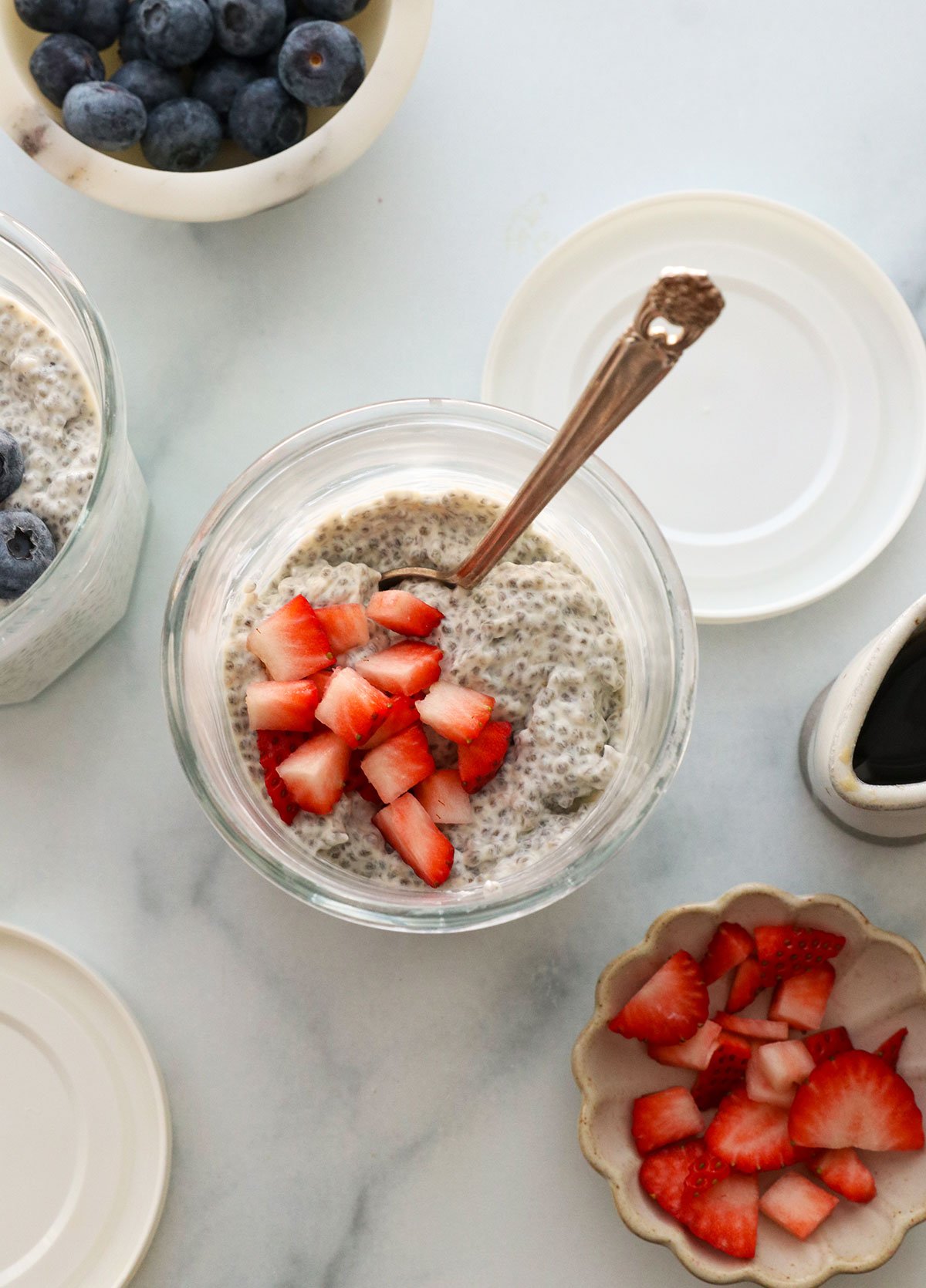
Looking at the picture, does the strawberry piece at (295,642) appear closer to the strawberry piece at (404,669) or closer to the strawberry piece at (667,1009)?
the strawberry piece at (404,669)

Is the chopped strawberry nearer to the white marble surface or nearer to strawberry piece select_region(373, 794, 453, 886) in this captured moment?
strawberry piece select_region(373, 794, 453, 886)

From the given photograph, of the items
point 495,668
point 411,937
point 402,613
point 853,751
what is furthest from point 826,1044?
point 402,613

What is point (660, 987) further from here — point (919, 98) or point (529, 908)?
point (919, 98)

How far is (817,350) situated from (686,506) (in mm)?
263

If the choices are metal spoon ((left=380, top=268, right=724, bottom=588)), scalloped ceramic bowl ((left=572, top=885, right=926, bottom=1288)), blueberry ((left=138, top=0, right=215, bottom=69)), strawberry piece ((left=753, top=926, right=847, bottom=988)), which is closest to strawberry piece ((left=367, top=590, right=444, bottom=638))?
metal spoon ((left=380, top=268, right=724, bottom=588))

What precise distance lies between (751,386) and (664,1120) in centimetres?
90

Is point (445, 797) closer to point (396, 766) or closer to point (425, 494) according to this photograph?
point (396, 766)

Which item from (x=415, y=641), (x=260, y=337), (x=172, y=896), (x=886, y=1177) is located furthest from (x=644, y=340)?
(x=886, y=1177)

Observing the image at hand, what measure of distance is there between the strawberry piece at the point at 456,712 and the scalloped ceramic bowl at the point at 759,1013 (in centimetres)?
37

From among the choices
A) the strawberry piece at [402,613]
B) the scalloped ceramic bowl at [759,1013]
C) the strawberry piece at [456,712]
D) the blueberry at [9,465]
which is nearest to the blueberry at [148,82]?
the blueberry at [9,465]

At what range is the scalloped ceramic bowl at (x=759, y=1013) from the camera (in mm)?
1296

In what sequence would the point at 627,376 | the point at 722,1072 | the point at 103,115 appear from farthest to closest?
the point at 722,1072
the point at 103,115
the point at 627,376

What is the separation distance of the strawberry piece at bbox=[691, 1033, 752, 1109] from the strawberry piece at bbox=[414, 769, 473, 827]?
45 cm

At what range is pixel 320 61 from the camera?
128cm
